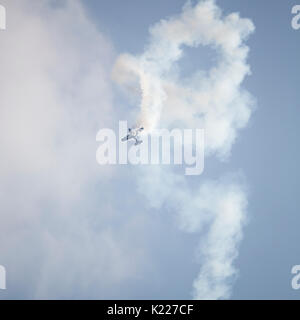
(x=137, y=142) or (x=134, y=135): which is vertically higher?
(x=134, y=135)

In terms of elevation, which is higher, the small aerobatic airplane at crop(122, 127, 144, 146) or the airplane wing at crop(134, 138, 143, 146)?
the small aerobatic airplane at crop(122, 127, 144, 146)

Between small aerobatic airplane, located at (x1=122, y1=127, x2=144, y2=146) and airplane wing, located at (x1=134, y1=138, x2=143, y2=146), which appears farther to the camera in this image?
airplane wing, located at (x1=134, y1=138, x2=143, y2=146)

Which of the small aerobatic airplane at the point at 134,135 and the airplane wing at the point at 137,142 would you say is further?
the airplane wing at the point at 137,142

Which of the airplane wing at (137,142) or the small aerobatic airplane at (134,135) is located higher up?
the small aerobatic airplane at (134,135)
